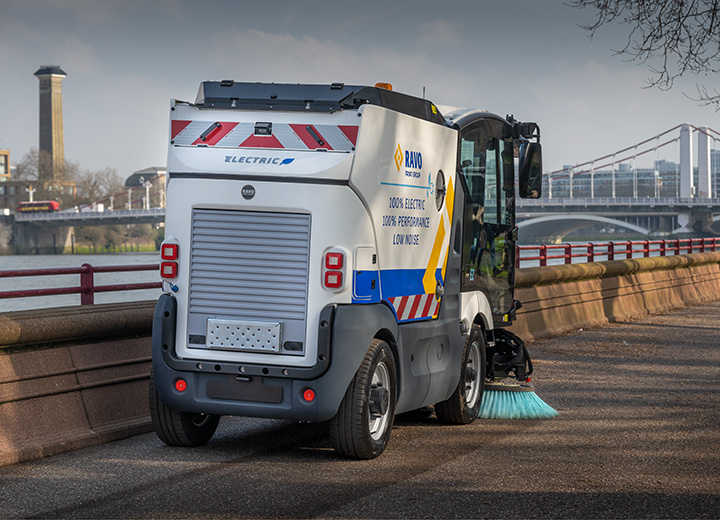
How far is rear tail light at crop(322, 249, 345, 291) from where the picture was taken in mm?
6543

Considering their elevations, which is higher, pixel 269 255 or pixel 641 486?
pixel 269 255

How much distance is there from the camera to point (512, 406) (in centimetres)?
883

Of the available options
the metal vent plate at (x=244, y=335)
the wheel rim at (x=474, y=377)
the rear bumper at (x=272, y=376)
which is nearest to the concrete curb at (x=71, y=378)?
the rear bumper at (x=272, y=376)

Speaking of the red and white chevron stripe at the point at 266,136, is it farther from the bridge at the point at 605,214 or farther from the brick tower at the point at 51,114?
the brick tower at the point at 51,114

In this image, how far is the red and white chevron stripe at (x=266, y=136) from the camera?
6645mm

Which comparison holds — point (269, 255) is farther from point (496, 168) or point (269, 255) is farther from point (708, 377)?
point (708, 377)

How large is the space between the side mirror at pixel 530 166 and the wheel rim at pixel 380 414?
8.45 ft

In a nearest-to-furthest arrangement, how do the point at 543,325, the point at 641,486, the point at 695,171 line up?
the point at 641,486 → the point at 543,325 → the point at 695,171

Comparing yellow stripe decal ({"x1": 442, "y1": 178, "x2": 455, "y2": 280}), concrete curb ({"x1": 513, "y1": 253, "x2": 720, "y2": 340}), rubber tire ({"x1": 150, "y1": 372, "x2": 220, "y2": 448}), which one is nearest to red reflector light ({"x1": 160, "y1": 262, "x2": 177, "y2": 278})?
rubber tire ({"x1": 150, "y1": 372, "x2": 220, "y2": 448})

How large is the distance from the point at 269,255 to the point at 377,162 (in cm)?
94

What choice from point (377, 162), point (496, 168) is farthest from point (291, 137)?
point (496, 168)

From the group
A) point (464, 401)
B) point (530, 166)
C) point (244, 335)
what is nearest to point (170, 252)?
point (244, 335)

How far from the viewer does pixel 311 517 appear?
535 cm

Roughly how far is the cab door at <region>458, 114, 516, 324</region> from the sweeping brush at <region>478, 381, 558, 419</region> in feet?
2.15
